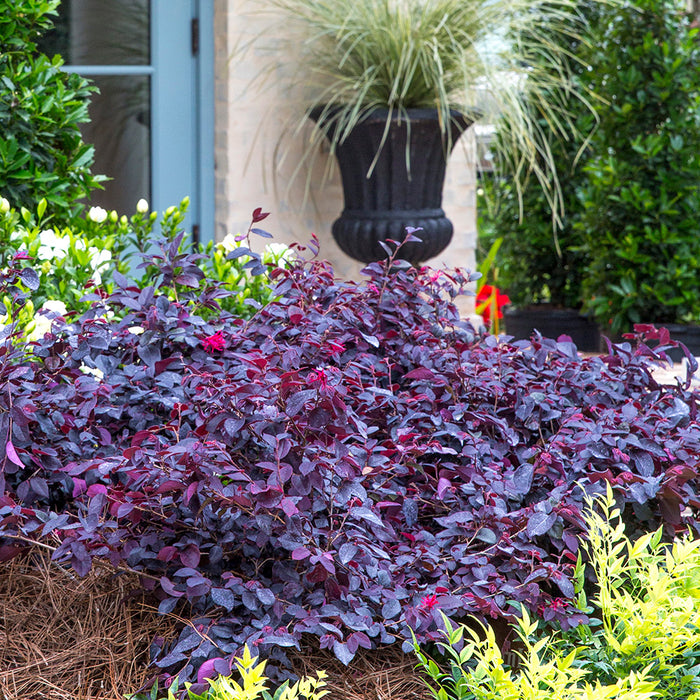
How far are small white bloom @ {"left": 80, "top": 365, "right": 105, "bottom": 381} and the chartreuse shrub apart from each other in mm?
758

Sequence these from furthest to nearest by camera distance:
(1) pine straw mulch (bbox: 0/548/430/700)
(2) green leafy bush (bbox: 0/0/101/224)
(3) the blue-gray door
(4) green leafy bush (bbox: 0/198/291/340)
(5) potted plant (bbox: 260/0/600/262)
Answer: (3) the blue-gray door, (5) potted plant (bbox: 260/0/600/262), (2) green leafy bush (bbox: 0/0/101/224), (4) green leafy bush (bbox: 0/198/291/340), (1) pine straw mulch (bbox: 0/548/430/700)

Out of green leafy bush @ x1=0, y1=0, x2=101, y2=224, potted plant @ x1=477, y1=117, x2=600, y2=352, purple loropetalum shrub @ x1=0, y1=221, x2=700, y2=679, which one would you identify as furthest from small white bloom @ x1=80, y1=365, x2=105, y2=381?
potted plant @ x1=477, y1=117, x2=600, y2=352

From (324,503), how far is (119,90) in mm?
2872

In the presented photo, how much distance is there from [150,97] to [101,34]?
1.01ft

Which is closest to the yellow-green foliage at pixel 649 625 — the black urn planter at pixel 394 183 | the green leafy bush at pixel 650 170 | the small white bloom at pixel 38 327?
the small white bloom at pixel 38 327

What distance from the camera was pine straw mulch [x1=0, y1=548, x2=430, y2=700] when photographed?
1272mm

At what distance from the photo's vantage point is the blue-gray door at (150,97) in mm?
3627

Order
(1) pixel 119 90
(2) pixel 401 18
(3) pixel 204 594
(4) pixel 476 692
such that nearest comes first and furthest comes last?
1. (4) pixel 476 692
2. (3) pixel 204 594
3. (2) pixel 401 18
4. (1) pixel 119 90

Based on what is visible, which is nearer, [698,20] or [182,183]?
[182,183]

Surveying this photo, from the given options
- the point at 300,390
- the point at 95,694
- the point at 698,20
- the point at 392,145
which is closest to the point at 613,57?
the point at 698,20

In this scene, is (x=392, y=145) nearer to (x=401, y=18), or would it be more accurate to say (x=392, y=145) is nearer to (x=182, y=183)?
(x=401, y=18)

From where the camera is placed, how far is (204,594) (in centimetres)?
125

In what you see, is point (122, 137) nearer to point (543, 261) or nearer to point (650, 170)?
point (650, 170)

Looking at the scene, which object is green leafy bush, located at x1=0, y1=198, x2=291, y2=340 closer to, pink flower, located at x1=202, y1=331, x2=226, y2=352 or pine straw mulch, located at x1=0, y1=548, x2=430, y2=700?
pink flower, located at x1=202, y1=331, x2=226, y2=352
